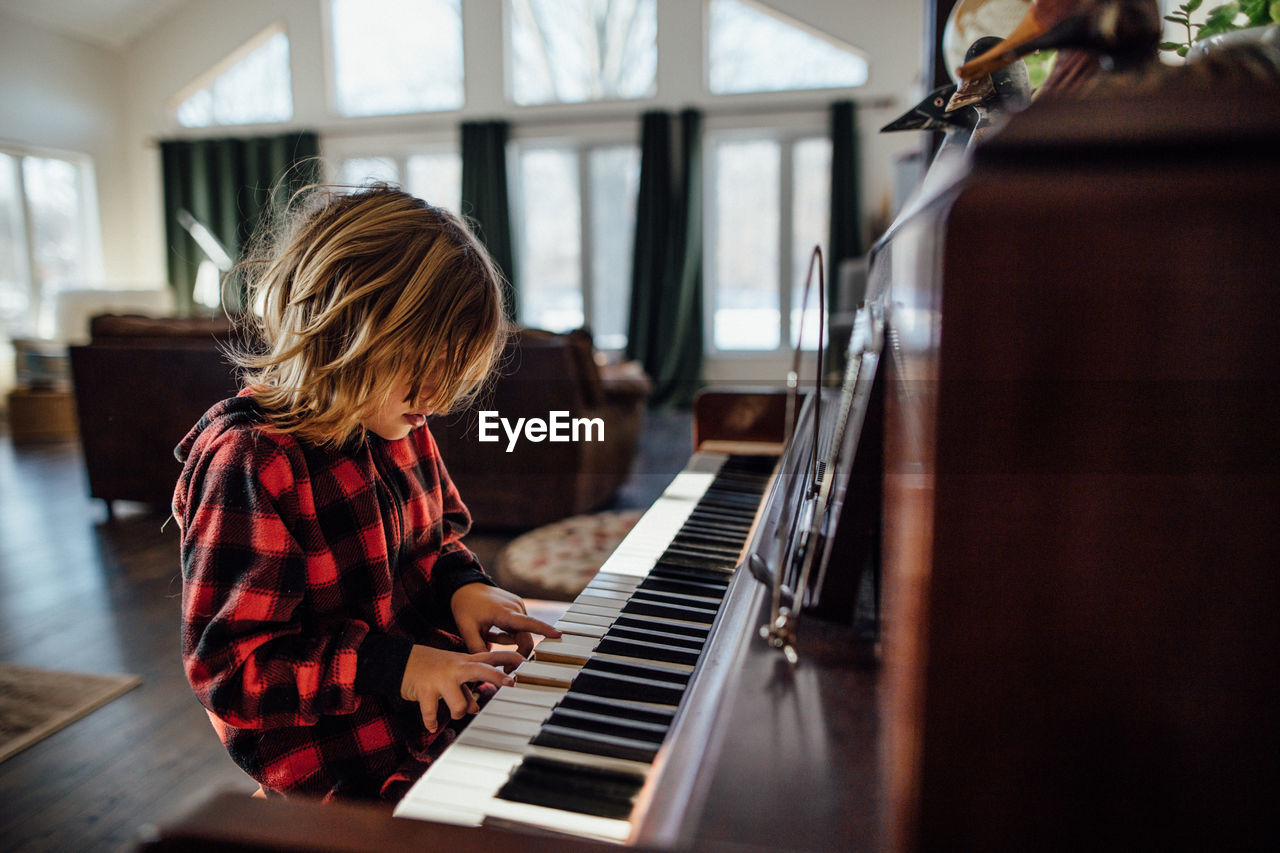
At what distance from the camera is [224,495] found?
2.15ft

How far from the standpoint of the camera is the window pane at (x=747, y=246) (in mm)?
6379

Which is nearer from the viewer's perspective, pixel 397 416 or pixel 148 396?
pixel 397 416

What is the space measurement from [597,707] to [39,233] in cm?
791

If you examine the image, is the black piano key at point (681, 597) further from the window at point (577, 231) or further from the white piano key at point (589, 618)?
the window at point (577, 231)

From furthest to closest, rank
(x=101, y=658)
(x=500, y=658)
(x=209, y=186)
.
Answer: (x=209, y=186)
(x=101, y=658)
(x=500, y=658)

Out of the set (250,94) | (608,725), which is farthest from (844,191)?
(608,725)

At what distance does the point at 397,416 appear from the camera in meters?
0.76

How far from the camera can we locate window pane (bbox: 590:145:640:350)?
6582mm

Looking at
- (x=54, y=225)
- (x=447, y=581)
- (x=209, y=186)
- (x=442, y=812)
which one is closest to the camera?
(x=442, y=812)

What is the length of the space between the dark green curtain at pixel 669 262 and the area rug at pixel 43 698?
192 inches

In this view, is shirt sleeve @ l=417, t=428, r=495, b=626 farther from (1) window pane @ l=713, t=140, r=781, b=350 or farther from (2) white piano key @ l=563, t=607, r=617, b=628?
(1) window pane @ l=713, t=140, r=781, b=350

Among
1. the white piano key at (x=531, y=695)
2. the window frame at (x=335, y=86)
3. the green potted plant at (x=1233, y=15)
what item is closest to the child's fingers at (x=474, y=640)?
the white piano key at (x=531, y=695)

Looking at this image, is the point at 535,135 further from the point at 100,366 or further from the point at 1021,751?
the point at 1021,751

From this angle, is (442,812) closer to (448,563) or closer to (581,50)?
(448,563)
